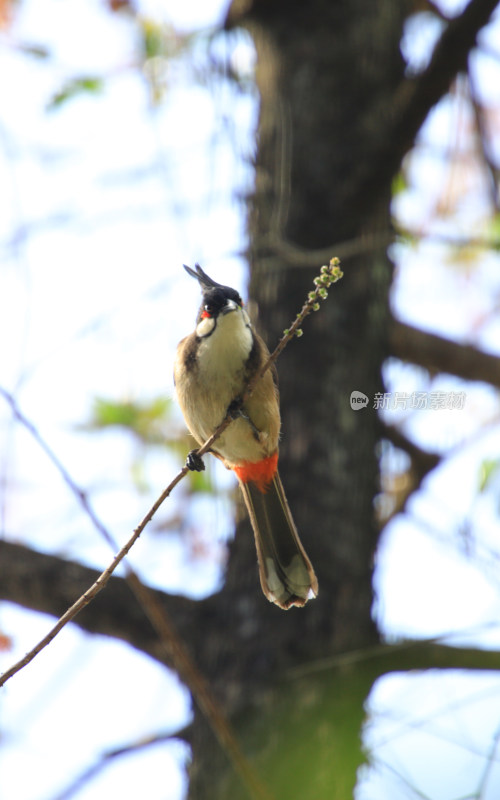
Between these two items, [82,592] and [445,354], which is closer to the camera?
[82,592]

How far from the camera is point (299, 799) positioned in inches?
76.2

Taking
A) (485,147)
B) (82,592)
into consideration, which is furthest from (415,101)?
(82,592)

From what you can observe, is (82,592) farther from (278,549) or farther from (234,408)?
(234,408)

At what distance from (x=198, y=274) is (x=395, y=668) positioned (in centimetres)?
154

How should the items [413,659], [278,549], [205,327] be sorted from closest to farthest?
[413,659], [205,327], [278,549]

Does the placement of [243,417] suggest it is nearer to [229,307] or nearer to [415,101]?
[229,307]

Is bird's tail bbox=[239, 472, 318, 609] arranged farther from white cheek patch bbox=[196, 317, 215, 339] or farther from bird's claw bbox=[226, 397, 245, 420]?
white cheek patch bbox=[196, 317, 215, 339]

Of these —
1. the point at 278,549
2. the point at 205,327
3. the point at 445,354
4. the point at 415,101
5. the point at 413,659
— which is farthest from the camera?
the point at 445,354

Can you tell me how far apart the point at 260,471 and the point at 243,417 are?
315mm

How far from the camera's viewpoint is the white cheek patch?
3186mm

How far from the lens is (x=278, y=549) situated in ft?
11.0

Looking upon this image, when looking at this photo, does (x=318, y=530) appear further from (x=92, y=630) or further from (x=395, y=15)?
(x=395, y=15)

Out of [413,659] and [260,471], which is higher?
[260,471]

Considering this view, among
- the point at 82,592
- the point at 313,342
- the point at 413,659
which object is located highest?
the point at 313,342
